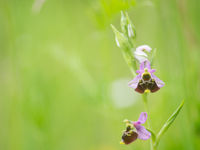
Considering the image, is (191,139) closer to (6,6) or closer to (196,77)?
(196,77)

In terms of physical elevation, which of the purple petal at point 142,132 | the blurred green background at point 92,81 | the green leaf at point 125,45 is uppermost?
the blurred green background at point 92,81

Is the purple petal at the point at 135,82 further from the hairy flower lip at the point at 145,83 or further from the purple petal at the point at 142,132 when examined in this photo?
the purple petal at the point at 142,132

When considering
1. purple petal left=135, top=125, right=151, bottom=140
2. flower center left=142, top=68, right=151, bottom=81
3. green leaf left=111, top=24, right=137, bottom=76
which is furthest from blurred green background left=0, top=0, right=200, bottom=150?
purple petal left=135, top=125, right=151, bottom=140

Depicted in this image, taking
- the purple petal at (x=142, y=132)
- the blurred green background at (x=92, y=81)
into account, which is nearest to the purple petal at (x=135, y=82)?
the purple petal at (x=142, y=132)

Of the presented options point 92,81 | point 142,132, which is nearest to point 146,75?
point 142,132

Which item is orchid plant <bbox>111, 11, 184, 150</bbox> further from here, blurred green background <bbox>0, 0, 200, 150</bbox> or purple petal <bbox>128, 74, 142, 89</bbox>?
blurred green background <bbox>0, 0, 200, 150</bbox>

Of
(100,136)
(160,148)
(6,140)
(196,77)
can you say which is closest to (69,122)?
(100,136)

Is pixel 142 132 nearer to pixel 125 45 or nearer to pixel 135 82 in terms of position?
pixel 135 82

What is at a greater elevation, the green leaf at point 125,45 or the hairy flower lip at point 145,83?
the green leaf at point 125,45
